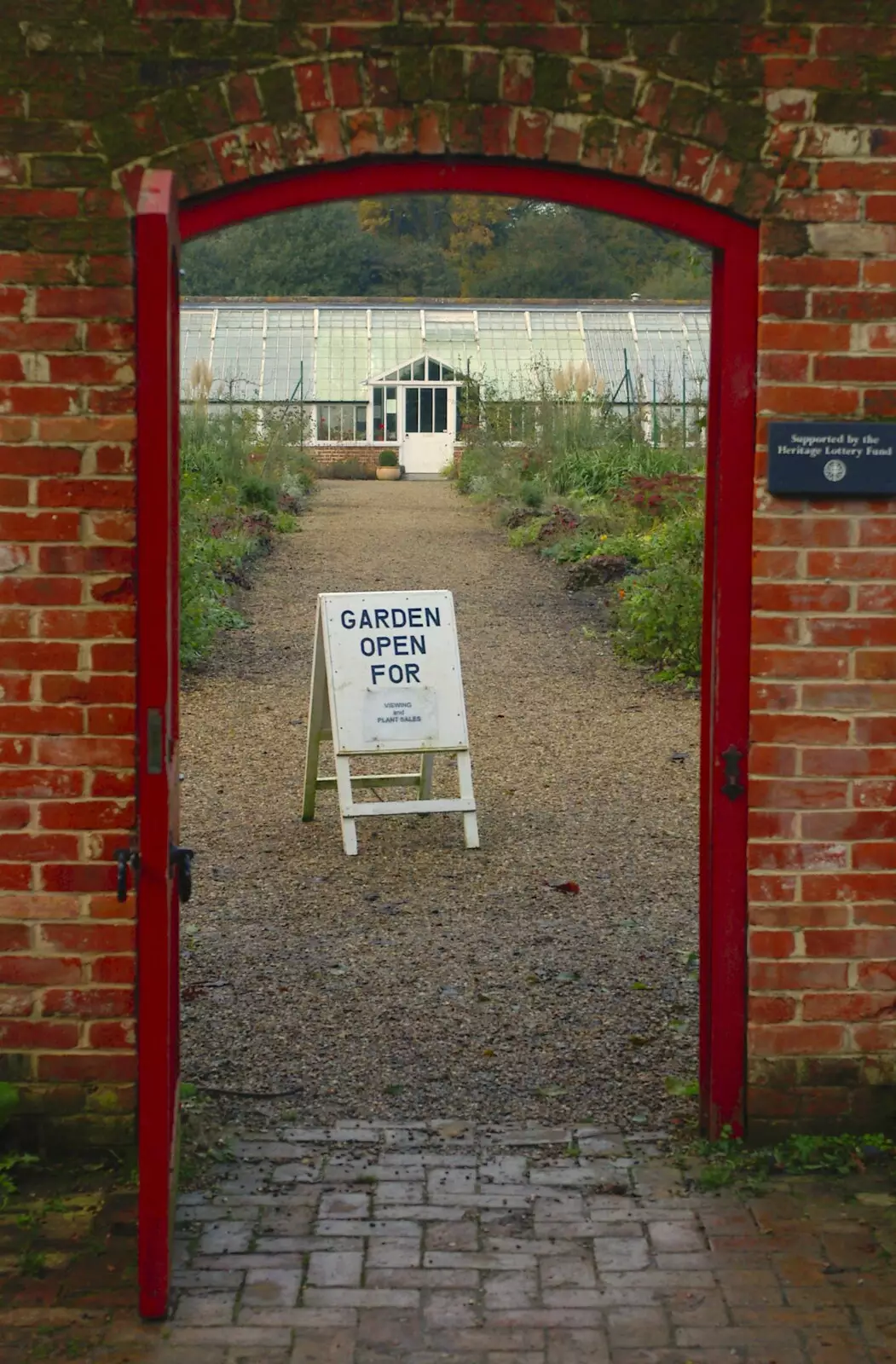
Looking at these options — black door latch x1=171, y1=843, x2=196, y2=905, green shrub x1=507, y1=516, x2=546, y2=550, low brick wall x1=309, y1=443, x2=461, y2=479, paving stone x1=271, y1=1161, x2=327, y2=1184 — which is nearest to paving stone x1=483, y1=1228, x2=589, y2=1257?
paving stone x1=271, y1=1161, x2=327, y2=1184

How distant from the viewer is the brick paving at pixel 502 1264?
3.30 m

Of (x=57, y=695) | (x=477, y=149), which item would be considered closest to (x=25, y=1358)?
(x=57, y=695)

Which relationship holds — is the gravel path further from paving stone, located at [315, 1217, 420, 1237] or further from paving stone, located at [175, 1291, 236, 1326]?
paving stone, located at [175, 1291, 236, 1326]

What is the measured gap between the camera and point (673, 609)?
443 inches

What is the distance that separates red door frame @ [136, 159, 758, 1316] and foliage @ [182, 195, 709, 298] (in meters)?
45.7

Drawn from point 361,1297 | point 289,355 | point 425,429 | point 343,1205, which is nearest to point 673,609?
point 343,1205

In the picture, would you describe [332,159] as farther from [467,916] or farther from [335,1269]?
[467,916]

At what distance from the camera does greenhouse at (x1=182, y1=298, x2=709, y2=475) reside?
34750 millimetres

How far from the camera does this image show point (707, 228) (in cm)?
407

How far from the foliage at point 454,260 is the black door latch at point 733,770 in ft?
151

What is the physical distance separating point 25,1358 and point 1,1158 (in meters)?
0.95

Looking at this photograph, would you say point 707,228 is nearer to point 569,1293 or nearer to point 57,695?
point 57,695

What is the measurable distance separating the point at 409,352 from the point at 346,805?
2989 cm

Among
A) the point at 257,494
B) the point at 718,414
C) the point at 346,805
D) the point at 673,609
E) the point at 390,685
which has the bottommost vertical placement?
the point at 346,805
